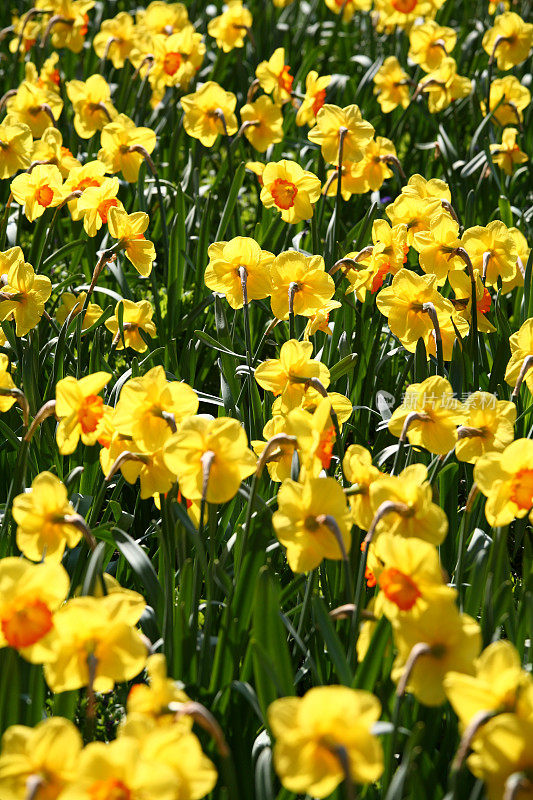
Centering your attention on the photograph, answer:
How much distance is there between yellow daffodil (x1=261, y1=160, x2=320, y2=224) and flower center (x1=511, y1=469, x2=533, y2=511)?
1.35 meters

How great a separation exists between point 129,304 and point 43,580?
1.38 metres

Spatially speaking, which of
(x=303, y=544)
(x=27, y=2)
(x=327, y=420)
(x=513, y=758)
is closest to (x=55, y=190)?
(x=327, y=420)

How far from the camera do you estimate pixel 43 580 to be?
1314mm

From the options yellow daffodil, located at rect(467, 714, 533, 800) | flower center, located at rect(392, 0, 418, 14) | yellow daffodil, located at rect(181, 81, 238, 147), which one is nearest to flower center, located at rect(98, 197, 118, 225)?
yellow daffodil, located at rect(181, 81, 238, 147)

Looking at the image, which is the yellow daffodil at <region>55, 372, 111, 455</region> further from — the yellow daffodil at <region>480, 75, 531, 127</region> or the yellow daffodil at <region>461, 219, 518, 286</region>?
the yellow daffodil at <region>480, 75, 531, 127</region>

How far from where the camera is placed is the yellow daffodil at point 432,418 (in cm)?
176

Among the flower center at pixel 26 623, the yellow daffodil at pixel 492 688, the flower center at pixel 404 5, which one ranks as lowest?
the flower center at pixel 26 623

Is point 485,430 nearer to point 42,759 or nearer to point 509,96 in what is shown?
point 42,759

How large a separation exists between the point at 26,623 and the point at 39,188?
1751 millimetres

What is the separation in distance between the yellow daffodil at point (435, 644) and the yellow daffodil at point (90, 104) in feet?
9.06

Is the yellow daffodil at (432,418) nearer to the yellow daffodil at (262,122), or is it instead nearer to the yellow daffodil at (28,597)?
the yellow daffodil at (28,597)

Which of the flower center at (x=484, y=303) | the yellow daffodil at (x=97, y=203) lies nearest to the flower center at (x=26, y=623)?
the yellow daffodil at (x=97, y=203)

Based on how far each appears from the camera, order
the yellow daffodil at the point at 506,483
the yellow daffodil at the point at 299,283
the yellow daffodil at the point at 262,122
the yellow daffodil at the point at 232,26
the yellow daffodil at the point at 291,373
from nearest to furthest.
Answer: the yellow daffodil at the point at 506,483
the yellow daffodil at the point at 291,373
the yellow daffodil at the point at 299,283
the yellow daffodil at the point at 262,122
the yellow daffodil at the point at 232,26

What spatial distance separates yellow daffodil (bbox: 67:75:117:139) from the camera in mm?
3479
